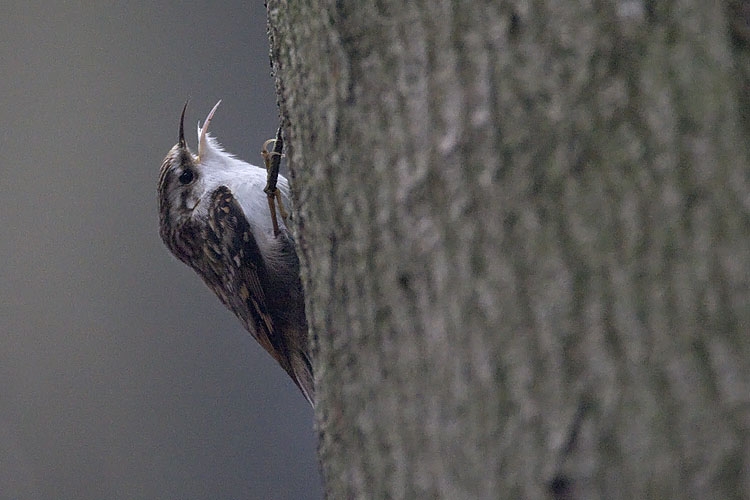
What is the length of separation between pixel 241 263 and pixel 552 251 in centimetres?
190

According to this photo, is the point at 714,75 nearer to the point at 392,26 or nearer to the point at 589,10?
the point at 589,10

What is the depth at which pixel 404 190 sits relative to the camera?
109 cm

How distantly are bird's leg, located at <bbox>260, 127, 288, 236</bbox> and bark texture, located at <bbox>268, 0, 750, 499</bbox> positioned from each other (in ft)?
3.53

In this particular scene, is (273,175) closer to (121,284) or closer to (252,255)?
(252,255)

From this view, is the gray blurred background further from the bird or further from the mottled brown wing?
the mottled brown wing

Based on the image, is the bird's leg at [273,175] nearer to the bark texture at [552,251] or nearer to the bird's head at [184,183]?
the bird's head at [184,183]

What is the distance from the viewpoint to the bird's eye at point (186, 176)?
9.93 feet

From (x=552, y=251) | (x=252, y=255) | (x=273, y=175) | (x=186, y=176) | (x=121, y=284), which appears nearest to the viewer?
(x=552, y=251)

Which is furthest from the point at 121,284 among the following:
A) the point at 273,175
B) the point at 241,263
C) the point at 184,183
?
the point at 273,175

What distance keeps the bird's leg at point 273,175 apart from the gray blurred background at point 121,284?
3518mm

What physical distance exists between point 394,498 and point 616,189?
0.49 m

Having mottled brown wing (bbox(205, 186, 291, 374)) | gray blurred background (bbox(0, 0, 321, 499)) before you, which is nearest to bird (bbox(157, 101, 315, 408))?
mottled brown wing (bbox(205, 186, 291, 374))

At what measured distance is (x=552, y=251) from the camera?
959 mm

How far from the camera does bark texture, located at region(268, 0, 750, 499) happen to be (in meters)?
0.89
